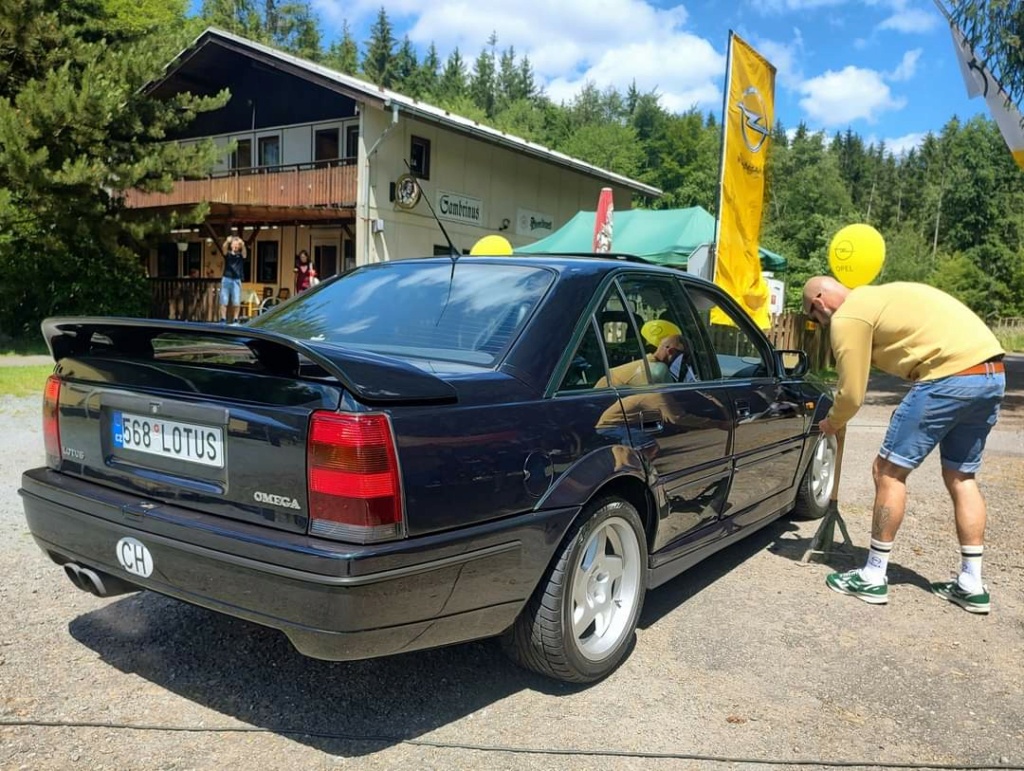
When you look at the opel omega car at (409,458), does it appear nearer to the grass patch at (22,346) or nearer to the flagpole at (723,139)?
the flagpole at (723,139)

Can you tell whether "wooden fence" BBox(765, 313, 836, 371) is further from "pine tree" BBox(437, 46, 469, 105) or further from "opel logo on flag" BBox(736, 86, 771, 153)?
"pine tree" BBox(437, 46, 469, 105)

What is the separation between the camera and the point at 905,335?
12.5 ft

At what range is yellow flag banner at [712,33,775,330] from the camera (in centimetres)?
938

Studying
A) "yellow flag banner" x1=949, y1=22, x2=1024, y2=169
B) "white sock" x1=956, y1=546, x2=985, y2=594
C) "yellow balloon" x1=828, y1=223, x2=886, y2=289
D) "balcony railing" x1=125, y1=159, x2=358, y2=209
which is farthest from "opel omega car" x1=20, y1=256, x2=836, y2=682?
"balcony railing" x1=125, y1=159, x2=358, y2=209

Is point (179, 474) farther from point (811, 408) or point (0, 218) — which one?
point (0, 218)

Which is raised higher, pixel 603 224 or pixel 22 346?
pixel 603 224

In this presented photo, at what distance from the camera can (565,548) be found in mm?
2748

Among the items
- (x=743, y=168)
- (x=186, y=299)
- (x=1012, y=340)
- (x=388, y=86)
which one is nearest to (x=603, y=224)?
(x=743, y=168)

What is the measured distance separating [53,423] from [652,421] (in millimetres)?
2264

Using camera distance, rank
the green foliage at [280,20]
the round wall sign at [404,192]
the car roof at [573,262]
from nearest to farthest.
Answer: the car roof at [573,262]
the round wall sign at [404,192]
the green foliage at [280,20]

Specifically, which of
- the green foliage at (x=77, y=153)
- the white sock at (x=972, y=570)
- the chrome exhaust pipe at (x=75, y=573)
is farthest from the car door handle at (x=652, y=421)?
the green foliage at (x=77, y=153)

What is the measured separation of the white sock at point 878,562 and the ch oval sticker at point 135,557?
3282mm

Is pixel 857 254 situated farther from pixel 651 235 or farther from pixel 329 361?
pixel 651 235

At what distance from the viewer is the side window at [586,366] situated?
287 centimetres
